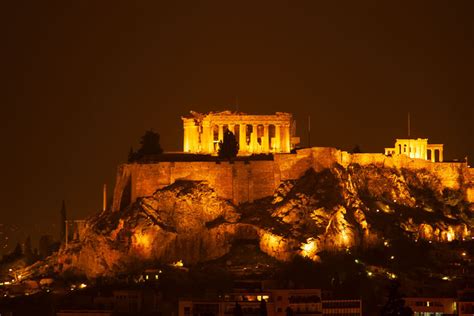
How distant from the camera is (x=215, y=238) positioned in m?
114

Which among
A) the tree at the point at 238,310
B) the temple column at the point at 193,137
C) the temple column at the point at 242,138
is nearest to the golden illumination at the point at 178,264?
the temple column at the point at 242,138

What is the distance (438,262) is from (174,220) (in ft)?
59.4

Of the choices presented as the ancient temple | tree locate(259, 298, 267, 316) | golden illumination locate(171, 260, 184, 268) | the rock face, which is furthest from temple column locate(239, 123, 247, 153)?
tree locate(259, 298, 267, 316)

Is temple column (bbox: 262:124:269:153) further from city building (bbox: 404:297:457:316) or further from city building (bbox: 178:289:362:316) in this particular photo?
city building (bbox: 404:297:457:316)

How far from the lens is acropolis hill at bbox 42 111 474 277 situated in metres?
114

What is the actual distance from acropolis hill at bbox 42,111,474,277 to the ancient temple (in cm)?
10

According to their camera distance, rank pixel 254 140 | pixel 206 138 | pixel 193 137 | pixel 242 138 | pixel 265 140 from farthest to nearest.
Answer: pixel 193 137 → pixel 206 138 → pixel 242 138 → pixel 254 140 → pixel 265 140

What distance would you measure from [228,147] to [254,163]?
11.1 feet

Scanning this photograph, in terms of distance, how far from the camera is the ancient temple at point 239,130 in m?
124

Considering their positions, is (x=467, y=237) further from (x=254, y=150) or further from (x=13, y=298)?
(x=13, y=298)

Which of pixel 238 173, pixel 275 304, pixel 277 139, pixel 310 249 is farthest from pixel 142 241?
pixel 275 304

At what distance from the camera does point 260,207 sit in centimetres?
11550

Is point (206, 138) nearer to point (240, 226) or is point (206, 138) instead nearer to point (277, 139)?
point (277, 139)

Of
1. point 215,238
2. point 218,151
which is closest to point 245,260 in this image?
point 215,238
